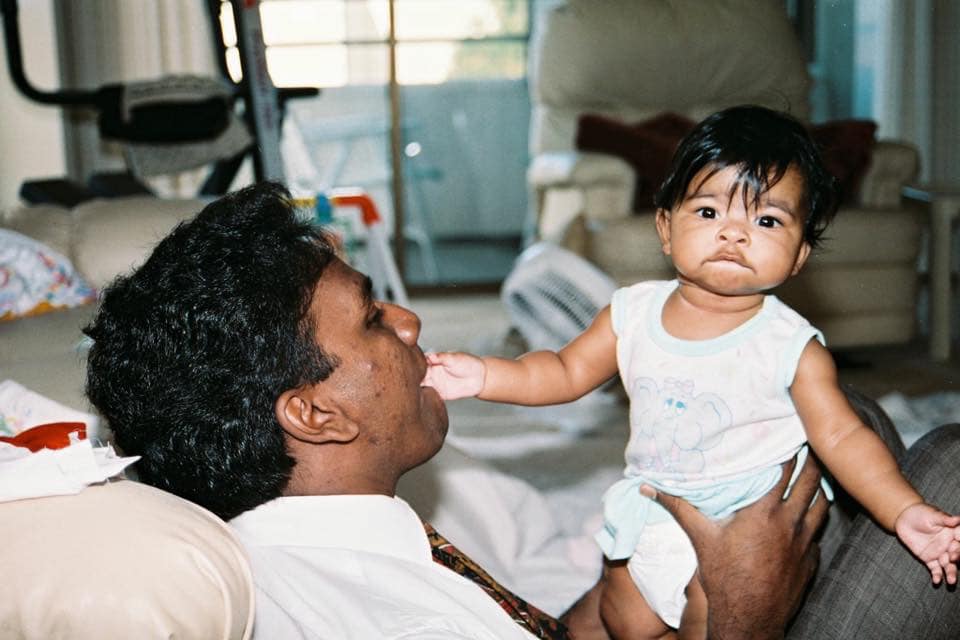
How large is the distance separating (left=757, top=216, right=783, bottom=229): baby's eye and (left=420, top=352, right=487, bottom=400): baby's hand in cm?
37

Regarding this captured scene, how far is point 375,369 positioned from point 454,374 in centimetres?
28

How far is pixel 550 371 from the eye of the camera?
4.49 feet

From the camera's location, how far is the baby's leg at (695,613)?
1273mm

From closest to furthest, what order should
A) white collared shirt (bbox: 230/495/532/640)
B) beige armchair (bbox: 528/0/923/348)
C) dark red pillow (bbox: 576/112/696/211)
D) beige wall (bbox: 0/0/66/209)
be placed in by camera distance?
white collared shirt (bbox: 230/495/532/640) → beige armchair (bbox: 528/0/923/348) → dark red pillow (bbox: 576/112/696/211) → beige wall (bbox: 0/0/66/209)

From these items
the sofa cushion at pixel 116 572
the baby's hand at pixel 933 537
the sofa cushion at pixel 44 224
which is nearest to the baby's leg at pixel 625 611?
the baby's hand at pixel 933 537

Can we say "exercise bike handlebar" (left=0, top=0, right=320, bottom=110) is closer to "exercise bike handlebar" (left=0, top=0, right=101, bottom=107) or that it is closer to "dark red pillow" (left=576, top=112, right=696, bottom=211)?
"exercise bike handlebar" (left=0, top=0, right=101, bottom=107)

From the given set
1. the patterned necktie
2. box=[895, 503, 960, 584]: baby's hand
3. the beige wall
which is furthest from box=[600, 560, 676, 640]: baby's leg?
the beige wall

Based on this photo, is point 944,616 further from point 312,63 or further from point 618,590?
point 312,63

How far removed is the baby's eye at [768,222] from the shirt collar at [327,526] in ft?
1.65

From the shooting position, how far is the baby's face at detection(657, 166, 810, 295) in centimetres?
118

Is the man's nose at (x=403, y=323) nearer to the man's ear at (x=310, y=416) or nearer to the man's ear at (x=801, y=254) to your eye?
the man's ear at (x=310, y=416)

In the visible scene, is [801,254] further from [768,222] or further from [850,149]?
[850,149]

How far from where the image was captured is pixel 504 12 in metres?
5.34

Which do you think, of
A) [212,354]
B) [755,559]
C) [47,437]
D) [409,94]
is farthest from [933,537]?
[409,94]
